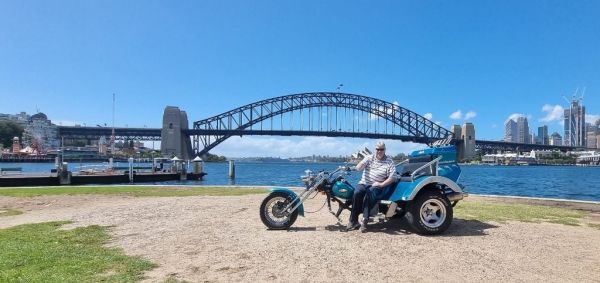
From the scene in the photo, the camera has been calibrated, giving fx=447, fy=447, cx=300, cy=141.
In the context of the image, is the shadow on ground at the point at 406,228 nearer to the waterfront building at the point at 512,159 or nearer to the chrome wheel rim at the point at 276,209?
the chrome wheel rim at the point at 276,209

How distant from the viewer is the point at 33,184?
29656 mm

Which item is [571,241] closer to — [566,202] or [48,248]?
[48,248]

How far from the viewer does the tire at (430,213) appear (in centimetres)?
711

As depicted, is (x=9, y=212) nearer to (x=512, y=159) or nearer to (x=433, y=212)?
(x=433, y=212)

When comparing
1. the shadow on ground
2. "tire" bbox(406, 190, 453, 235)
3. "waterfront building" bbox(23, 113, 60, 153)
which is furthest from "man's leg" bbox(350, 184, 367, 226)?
"waterfront building" bbox(23, 113, 60, 153)

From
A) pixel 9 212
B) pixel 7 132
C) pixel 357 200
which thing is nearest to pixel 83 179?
pixel 9 212

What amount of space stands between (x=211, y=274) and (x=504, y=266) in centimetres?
335

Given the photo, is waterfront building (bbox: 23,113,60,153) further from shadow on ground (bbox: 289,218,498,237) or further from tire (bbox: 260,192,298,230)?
shadow on ground (bbox: 289,218,498,237)

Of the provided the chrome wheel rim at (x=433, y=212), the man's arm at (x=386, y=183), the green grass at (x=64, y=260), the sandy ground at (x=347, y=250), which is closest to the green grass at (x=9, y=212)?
the sandy ground at (x=347, y=250)

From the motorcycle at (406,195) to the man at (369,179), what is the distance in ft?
0.41

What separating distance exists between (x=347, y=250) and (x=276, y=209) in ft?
7.12

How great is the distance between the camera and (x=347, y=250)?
5.91 metres

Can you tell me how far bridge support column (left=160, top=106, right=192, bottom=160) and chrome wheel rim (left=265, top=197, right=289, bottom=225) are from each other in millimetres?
101812

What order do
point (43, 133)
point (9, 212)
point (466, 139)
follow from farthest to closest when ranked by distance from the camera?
point (43, 133)
point (466, 139)
point (9, 212)
